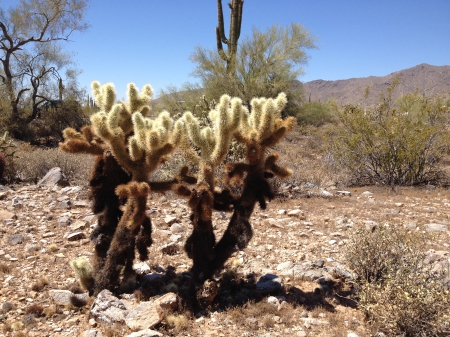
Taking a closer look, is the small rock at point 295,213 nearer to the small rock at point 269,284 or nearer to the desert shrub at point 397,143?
the small rock at point 269,284

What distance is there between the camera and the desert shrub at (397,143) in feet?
27.7

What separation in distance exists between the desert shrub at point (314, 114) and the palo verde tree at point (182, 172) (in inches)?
651

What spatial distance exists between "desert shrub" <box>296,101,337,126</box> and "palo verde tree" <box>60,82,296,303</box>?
16542mm

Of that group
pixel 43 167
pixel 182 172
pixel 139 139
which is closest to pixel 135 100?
pixel 139 139

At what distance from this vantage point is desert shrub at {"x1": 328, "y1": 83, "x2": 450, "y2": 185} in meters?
8.44

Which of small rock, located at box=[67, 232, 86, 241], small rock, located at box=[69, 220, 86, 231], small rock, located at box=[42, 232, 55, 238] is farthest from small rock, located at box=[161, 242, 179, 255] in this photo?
small rock, located at box=[42, 232, 55, 238]

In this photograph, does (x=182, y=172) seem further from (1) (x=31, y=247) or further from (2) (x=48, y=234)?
(2) (x=48, y=234)

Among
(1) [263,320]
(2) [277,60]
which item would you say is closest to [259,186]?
(1) [263,320]

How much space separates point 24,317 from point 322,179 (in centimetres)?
686

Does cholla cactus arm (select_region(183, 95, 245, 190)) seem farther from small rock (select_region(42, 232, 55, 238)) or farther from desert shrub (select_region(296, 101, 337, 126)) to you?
desert shrub (select_region(296, 101, 337, 126))

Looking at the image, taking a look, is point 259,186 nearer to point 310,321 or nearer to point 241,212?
point 241,212

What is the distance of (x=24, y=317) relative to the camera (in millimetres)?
3096

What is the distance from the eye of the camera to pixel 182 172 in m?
3.42

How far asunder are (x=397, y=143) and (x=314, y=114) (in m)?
12.0
